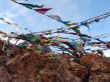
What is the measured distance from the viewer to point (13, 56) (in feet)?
48.8

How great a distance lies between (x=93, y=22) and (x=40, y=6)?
1.98 m

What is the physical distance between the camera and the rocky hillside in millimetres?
14414

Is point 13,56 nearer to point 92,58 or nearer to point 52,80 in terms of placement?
point 52,80

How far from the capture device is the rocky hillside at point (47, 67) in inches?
567

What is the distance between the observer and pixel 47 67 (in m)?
14.9

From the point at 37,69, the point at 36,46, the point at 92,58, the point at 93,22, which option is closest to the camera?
the point at 93,22

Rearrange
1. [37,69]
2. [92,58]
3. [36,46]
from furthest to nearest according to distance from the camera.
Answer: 1. [92,58]
2. [37,69]
3. [36,46]

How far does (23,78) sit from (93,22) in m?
4.18

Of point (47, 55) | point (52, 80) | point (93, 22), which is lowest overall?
point (52, 80)

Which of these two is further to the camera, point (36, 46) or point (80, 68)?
point (80, 68)

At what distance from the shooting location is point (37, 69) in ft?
48.4

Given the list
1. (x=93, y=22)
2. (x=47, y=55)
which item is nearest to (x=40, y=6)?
(x=93, y=22)

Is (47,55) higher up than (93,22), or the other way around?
(93,22)

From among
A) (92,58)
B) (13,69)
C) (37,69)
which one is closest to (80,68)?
(92,58)
